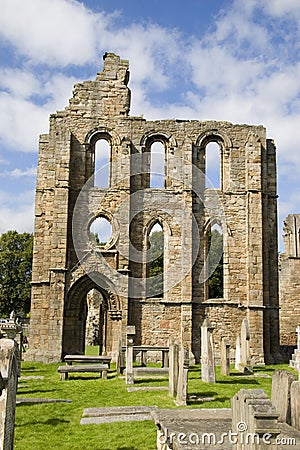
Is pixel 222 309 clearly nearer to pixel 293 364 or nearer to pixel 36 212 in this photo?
pixel 293 364

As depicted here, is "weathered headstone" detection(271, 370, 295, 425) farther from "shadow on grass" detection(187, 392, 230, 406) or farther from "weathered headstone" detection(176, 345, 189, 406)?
"shadow on grass" detection(187, 392, 230, 406)

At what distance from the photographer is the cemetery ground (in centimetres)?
738

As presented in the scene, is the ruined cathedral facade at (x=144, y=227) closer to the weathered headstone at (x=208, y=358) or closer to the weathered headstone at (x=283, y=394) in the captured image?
the weathered headstone at (x=208, y=358)

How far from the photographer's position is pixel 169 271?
2042 centimetres

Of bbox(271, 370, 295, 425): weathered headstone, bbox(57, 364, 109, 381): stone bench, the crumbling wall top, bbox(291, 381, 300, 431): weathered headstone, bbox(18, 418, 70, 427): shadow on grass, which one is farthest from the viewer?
the crumbling wall top

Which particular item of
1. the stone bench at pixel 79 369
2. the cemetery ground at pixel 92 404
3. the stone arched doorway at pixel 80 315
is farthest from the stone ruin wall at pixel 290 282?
the stone bench at pixel 79 369

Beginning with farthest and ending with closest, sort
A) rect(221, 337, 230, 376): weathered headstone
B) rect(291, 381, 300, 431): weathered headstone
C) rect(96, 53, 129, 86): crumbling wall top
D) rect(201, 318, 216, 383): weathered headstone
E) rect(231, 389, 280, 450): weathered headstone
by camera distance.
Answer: rect(96, 53, 129, 86): crumbling wall top < rect(221, 337, 230, 376): weathered headstone < rect(201, 318, 216, 383): weathered headstone < rect(291, 381, 300, 431): weathered headstone < rect(231, 389, 280, 450): weathered headstone

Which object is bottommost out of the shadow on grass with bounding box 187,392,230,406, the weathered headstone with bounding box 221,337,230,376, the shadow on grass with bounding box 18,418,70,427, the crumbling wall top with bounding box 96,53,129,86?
the shadow on grass with bounding box 18,418,70,427

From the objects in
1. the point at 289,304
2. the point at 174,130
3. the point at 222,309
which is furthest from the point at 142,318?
the point at 289,304

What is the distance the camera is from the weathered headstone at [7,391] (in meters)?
4.61

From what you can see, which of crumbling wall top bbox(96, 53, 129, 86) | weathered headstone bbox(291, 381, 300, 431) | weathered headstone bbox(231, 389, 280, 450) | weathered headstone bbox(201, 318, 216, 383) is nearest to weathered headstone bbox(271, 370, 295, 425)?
weathered headstone bbox(291, 381, 300, 431)

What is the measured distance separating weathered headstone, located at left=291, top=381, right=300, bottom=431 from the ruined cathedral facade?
13.8 metres

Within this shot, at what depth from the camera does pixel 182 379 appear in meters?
9.91

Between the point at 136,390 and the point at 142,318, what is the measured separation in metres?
8.33
